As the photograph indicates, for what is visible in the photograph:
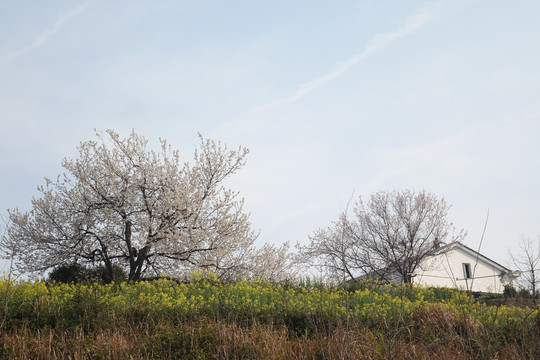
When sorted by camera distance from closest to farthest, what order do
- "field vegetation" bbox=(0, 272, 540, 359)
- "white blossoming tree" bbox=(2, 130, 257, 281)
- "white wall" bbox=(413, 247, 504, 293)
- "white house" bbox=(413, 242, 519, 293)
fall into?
"field vegetation" bbox=(0, 272, 540, 359)
"white blossoming tree" bbox=(2, 130, 257, 281)
"white wall" bbox=(413, 247, 504, 293)
"white house" bbox=(413, 242, 519, 293)

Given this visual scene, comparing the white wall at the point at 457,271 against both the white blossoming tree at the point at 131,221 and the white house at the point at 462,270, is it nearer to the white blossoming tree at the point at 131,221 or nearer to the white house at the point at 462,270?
the white house at the point at 462,270

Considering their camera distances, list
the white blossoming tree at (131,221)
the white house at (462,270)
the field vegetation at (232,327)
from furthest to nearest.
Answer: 1. the white house at (462,270)
2. the white blossoming tree at (131,221)
3. the field vegetation at (232,327)

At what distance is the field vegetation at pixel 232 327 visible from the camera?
21.7 ft

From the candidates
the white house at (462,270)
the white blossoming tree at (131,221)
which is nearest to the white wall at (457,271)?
the white house at (462,270)

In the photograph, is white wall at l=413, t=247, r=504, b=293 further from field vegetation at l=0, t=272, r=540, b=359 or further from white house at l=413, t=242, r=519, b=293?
field vegetation at l=0, t=272, r=540, b=359

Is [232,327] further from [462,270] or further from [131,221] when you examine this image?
[462,270]

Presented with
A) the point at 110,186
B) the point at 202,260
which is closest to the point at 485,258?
the point at 202,260

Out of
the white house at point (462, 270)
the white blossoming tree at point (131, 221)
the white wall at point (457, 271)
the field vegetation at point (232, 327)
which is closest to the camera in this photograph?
the field vegetation at point (232, 327)

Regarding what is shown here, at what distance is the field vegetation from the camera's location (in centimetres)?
662

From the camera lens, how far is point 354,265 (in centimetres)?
2947

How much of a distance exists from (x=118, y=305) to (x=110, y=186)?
9700 millimetres

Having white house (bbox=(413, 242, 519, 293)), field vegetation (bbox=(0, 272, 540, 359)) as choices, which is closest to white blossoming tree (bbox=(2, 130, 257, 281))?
field vegetation (bbox=(0, 272, 540, 359))

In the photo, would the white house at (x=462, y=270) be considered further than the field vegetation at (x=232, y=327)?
Yes

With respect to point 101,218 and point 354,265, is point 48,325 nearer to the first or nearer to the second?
point 101,218
